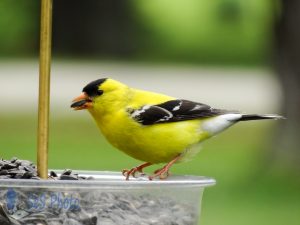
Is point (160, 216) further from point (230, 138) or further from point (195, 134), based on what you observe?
point (230, 138)

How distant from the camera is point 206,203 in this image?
10250mm

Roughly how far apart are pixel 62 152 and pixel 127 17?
10.2 meters

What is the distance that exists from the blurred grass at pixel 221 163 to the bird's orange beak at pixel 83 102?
18.3 feet

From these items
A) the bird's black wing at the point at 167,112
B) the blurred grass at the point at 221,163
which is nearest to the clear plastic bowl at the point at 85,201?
the bird's black wing at the point at 167,112

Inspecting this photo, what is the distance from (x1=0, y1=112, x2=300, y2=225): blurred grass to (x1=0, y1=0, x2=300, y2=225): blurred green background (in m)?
0.02

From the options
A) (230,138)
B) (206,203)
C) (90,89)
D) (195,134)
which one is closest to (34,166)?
(90,89)

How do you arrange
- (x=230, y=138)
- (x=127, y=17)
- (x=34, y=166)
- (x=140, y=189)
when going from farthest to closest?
(x=127, y=17) < (x=230, y=138) < (x=34, y=166) < (x=140, y=189)

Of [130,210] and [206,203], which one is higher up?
[130,210]

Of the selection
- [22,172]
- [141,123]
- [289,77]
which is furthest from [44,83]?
[289,77]

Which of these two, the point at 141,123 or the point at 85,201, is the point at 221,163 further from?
the point at 85,201

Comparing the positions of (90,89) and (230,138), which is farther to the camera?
(230,138)

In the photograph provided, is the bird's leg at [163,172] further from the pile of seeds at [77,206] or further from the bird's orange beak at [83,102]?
the pile of seeds at [77,206]

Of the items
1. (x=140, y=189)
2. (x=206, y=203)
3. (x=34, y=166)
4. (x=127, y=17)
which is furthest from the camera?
(x=127, y=17)

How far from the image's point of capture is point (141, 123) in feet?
12.3
